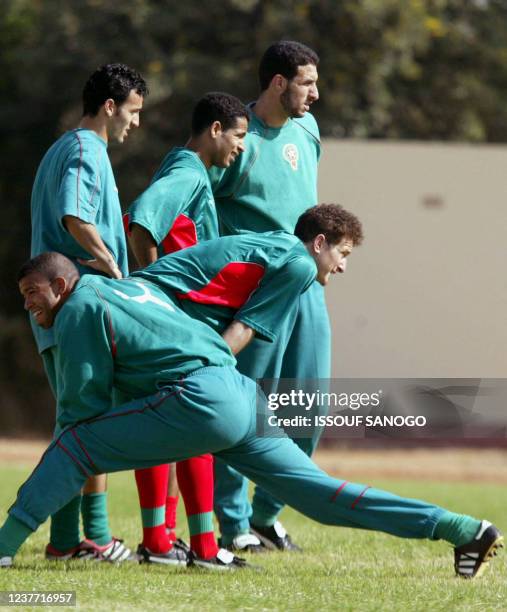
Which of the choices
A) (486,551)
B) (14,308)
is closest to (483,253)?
(14,308)

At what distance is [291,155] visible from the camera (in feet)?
20.8

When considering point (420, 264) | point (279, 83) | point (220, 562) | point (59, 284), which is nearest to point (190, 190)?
point (279, 83)

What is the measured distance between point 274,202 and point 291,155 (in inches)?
10.2

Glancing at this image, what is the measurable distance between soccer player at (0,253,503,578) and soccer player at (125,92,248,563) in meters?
0.55

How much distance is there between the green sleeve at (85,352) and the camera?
4863 mm

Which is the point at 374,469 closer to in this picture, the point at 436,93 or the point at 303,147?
the point at 436,93

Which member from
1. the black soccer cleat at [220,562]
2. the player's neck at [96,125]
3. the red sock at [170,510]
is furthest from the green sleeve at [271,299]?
the red sock at [170,510]

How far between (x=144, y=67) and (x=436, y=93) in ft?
12.8

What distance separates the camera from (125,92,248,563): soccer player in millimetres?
5547

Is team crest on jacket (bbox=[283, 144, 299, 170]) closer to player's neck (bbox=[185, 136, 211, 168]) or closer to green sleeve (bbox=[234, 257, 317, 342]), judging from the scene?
player's neck (bbox=[185, 136, 211, 168])

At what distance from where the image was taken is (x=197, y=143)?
6.04 meters

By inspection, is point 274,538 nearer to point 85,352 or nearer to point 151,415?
point 151,415

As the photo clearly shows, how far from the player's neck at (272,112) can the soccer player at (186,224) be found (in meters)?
0.38

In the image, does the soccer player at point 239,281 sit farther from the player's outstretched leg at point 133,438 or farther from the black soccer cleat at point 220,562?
the black soccer cleat at point 220,562
